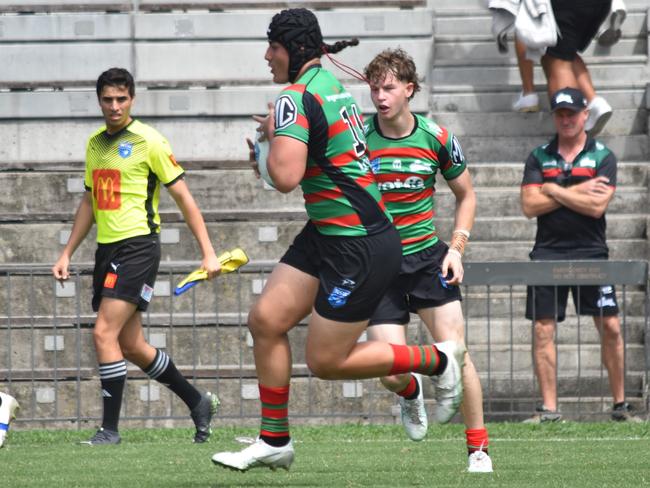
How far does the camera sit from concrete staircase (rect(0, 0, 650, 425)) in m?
12.6

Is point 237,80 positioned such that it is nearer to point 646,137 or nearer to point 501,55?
point 501,55

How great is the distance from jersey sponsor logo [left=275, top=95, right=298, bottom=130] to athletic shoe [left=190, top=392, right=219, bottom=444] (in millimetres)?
3850

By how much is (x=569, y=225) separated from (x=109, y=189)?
353cm

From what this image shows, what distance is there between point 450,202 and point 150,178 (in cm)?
418

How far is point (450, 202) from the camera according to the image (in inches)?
548

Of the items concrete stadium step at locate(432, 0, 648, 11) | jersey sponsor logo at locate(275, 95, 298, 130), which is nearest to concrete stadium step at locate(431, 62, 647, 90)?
concrete stadium step at locate(432, 0, 648, 11)

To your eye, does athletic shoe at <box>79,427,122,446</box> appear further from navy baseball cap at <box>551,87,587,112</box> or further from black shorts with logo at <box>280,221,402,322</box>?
navy baseball cap at <box>551,87,587,112</box>

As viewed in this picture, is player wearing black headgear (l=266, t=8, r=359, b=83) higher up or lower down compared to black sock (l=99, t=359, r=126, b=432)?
higher up

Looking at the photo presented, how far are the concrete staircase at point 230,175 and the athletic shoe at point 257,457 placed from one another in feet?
14.8

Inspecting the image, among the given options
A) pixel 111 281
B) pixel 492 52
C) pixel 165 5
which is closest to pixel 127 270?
pixel 111 281

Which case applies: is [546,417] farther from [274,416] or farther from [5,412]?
[274,416]

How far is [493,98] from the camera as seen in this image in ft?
49.6

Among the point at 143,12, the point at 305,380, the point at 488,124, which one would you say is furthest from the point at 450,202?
the point at 143,12

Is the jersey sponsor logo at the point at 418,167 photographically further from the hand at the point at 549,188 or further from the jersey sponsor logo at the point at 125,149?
the hand at the point at 549,188
